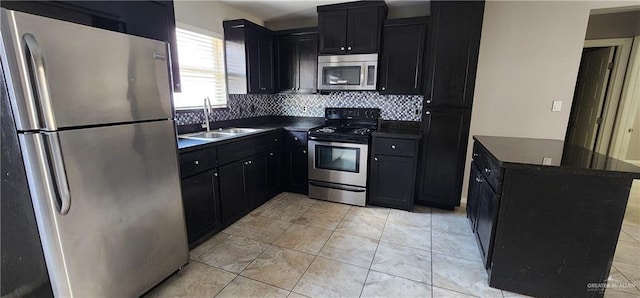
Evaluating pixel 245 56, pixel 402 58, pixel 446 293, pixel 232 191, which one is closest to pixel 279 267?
pixel 232 191

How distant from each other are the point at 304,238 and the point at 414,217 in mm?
1261

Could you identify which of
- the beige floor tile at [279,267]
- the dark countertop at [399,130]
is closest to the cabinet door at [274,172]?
the beige floor tile at [279,267]

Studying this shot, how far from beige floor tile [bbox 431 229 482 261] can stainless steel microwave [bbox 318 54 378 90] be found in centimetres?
175

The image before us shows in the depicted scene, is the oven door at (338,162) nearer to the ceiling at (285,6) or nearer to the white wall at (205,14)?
the ceiling at (285,6)

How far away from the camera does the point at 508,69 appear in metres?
2.94

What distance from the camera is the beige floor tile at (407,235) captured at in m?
2.46

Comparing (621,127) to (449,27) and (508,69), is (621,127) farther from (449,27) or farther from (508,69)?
(449,27)

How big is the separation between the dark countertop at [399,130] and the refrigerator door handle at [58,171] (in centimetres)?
258

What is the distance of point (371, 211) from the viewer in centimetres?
314

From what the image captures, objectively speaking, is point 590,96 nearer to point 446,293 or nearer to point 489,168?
point 489,168

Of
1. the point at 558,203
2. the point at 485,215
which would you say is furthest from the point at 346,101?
the point at 558,203

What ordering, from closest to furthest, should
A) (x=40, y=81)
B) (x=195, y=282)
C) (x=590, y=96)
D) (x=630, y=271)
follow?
(x=40, y=81) < (x=195, y=282) < (x=630, y=271) < (x=590, y=96)

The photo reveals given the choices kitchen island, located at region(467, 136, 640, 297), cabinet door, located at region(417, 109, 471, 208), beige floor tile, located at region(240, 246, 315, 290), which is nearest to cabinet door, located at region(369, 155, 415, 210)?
cabinet door, located at region(417, 109, 471, 208)

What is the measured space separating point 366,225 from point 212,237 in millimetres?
1502
